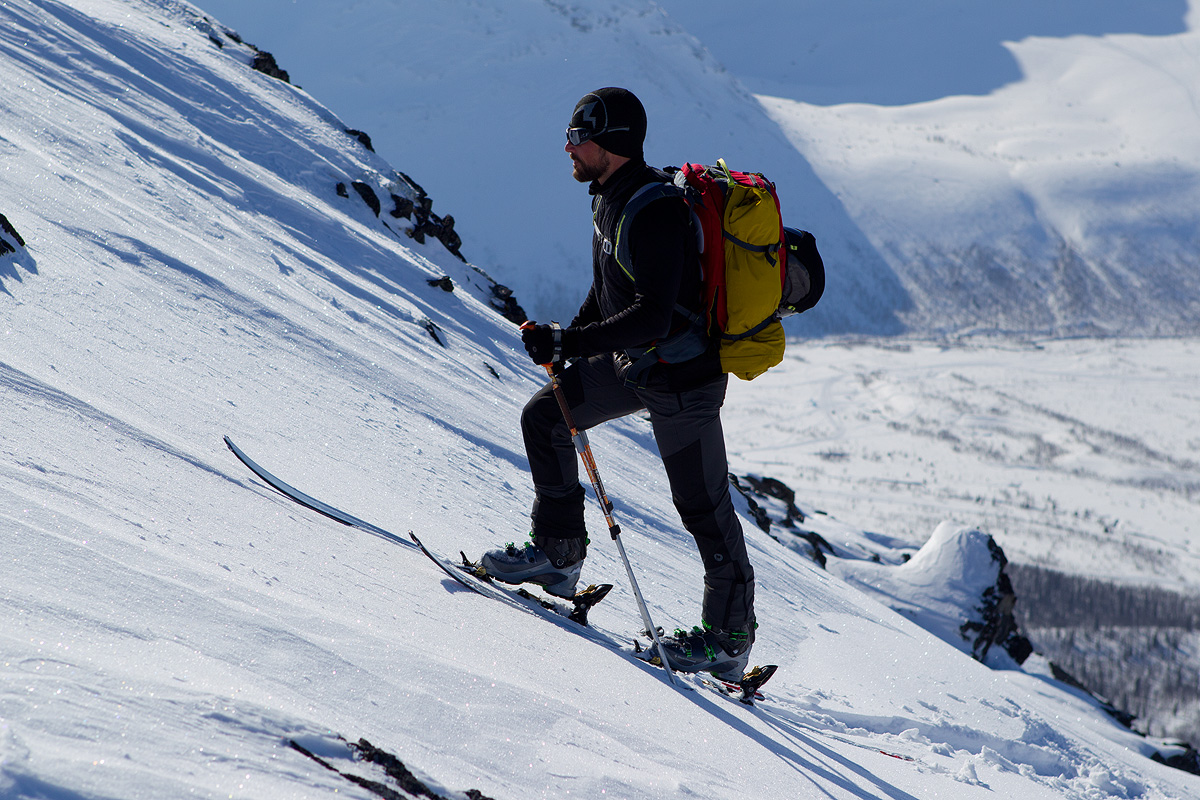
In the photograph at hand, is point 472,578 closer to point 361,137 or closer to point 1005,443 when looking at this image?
point 361,137

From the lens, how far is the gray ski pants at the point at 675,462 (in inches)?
175

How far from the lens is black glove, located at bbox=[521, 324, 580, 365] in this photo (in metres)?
4.24

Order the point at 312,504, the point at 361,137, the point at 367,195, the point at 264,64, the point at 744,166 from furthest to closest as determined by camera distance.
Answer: the point at 744,166 < the point at 264,64 < the point at 361,137 < the point at 367,195 < the point at 312,504

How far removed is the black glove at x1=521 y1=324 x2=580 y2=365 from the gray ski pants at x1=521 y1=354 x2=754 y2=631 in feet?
1.37

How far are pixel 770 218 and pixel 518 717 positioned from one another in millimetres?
2607

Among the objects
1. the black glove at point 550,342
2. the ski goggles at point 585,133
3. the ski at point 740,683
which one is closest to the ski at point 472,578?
the ski at point 740,683

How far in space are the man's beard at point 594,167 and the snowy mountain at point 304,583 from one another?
7.42 feet

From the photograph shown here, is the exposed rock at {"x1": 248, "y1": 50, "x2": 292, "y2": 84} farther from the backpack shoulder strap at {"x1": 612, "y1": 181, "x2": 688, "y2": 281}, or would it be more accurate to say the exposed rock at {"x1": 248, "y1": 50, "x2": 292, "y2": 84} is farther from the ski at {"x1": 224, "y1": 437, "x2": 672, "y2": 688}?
the backpack shoulder strap at {"x1": 612, "y1": 181, "x2": 688, "y2": 281}

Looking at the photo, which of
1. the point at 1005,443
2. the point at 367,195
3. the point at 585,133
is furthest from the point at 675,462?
the point at 1005,443

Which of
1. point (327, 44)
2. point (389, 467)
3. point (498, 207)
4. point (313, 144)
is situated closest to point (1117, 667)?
point (313, 144)

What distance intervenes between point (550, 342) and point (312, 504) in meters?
1.70

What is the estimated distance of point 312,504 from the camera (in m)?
4.73

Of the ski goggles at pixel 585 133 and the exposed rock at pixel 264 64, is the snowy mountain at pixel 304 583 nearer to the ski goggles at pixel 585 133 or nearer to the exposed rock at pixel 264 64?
the ski goggles at pixel 585 133

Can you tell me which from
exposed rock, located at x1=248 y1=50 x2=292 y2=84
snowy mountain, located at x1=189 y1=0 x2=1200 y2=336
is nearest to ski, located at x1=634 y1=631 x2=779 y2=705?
exposed rock, located at x1=248 y1=50 x2=292 y2=84
